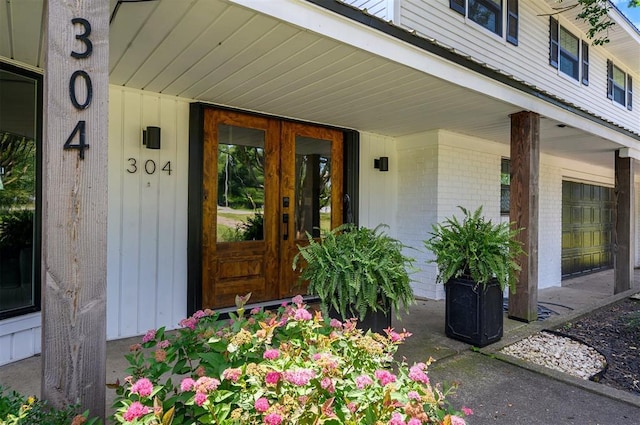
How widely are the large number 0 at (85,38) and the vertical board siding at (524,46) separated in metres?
3.27

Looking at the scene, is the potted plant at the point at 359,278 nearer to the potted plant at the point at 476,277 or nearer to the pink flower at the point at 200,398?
the potted plant at the point at 476,277

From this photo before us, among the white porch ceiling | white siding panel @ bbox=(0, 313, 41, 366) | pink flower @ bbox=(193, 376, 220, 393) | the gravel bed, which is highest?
the white porch ceiling

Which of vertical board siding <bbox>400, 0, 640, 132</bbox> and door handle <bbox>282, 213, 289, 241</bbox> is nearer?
door handle <bbox>282, 213, 289, 241</bbox>

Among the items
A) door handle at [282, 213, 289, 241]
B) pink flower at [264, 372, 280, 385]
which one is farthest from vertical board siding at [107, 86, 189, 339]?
pink flower at [264, 372, 280, 385]

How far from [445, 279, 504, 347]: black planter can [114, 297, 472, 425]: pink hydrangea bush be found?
2.12 meters

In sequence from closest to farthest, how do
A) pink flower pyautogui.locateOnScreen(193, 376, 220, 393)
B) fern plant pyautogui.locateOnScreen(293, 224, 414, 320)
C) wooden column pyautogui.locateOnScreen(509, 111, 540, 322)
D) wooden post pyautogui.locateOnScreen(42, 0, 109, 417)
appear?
pink flower pyautogui.locateOnScreen(193, 376, 220, 393) → wooden post pyautogui.locateOnScreen(42, 0, 109, 417) → fern plant pyautogui.locateOnScreen(293, 224, 414, 320) → wooden column pyautogui.locateOnScreen(509, 111, 540, 322)

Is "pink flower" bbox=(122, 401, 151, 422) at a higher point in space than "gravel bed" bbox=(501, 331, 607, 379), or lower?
higher

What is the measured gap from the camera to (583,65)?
7.27 metres

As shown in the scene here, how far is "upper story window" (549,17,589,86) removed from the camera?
6510 millimetres

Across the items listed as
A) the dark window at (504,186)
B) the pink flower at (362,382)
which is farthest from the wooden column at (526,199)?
the pink flower at (362,382)

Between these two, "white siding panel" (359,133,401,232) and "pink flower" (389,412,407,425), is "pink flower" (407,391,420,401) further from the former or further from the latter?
"white siding panel" (359,133,401,232)

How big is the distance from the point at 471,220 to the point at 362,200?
176cm

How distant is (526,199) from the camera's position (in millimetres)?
3941

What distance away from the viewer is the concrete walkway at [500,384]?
233 cm
